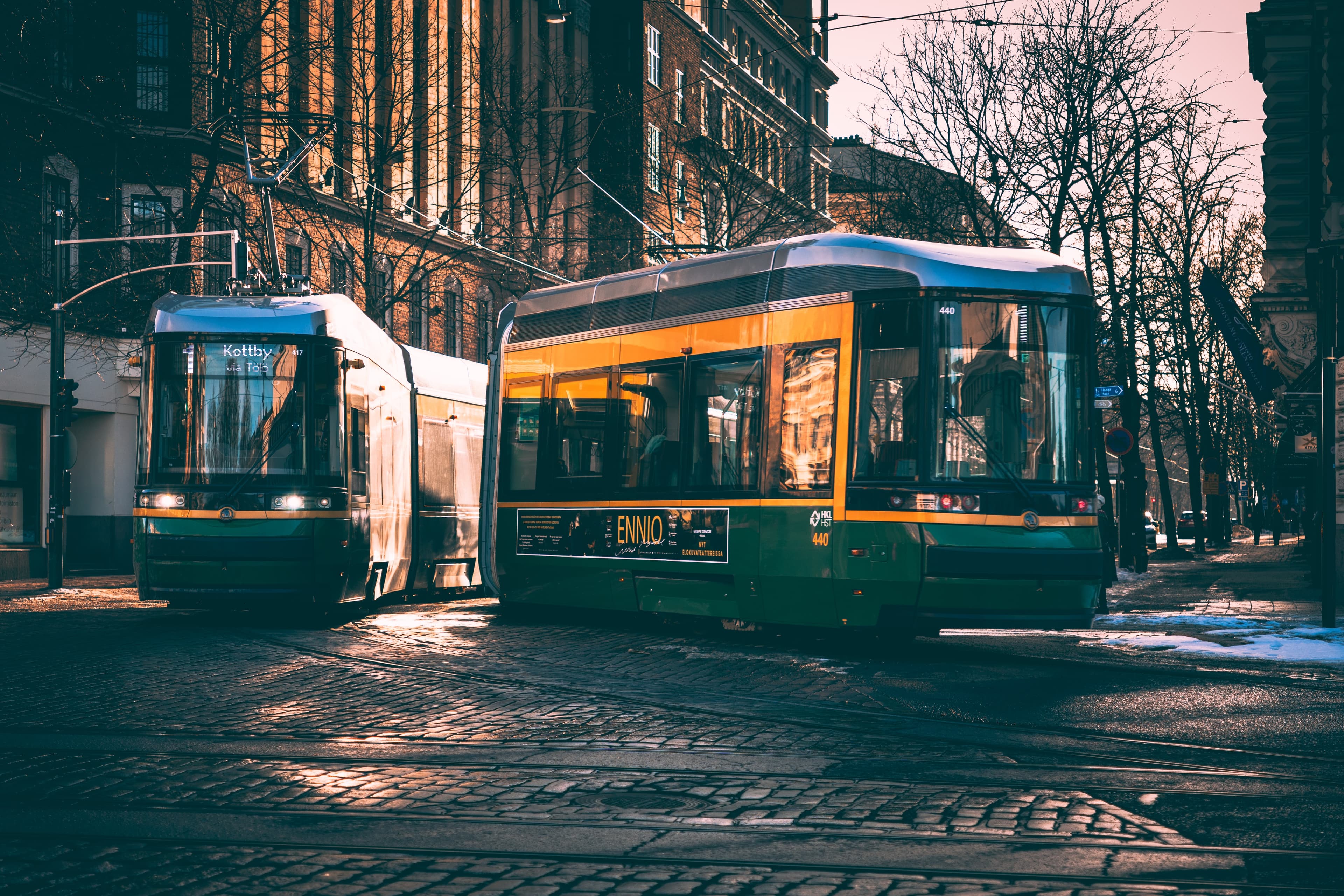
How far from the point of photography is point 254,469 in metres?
14.6

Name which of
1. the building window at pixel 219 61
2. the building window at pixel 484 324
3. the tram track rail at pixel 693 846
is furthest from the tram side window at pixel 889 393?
the building window at pixel 484 324

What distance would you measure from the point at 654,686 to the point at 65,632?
6.98 meters

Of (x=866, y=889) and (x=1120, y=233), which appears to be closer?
(x=866, y=889)

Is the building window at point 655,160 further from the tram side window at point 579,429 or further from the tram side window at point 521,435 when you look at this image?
the tram side window at point 579,429

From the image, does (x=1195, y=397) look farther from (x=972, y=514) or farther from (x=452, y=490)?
(x=972, y=514)

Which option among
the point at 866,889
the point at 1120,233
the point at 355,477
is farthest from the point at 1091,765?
the point at 1120,233

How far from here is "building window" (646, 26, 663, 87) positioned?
53.7m

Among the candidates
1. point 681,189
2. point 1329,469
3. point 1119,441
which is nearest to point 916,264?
point 1329,469

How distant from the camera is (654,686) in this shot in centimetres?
1076

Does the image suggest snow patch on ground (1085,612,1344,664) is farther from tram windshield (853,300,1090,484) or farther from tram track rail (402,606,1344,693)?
tram windshield (853,300,1090,484)

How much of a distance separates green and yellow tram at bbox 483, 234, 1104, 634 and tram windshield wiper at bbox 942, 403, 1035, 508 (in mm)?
16

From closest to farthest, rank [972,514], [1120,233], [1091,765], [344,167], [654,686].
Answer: [1091,765] → [654,686] → [972,514] → [1120,233] → [344,167]

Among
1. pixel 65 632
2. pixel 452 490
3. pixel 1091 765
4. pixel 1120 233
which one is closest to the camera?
pixel 1091 765

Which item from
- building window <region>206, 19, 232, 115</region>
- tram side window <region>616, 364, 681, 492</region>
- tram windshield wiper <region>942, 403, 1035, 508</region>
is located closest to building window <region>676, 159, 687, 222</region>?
building window <region>206, 19, 232, 115</region>
